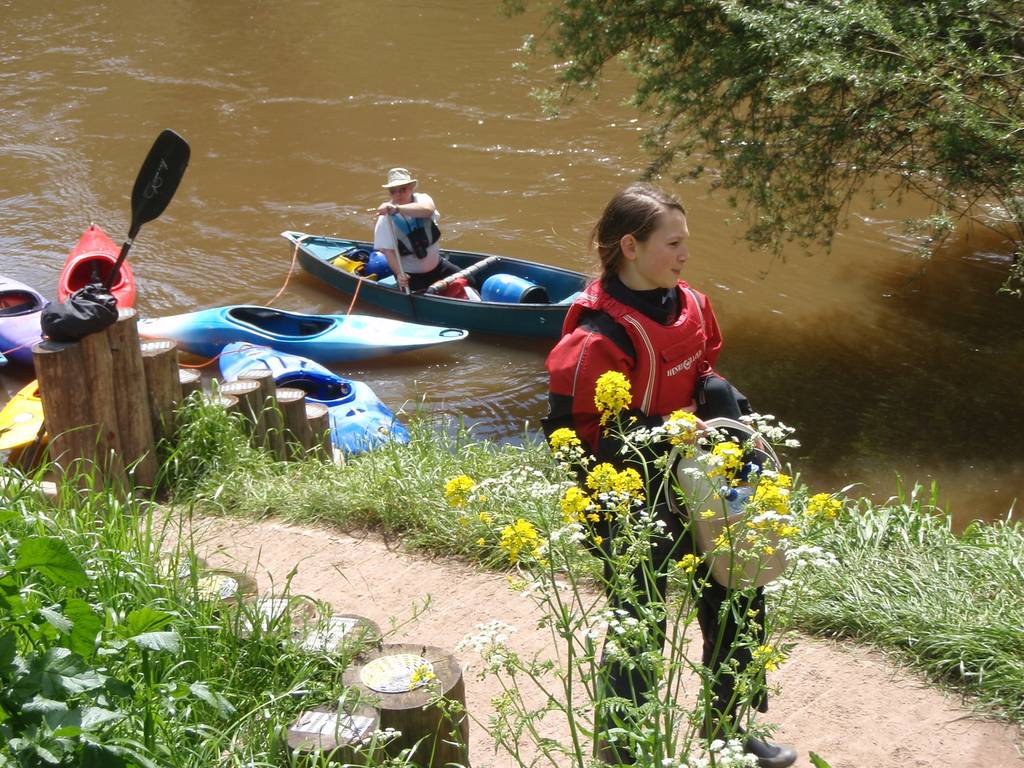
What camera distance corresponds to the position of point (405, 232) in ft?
31.5

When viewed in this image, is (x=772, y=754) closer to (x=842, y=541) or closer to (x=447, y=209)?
(x=842, y=541)

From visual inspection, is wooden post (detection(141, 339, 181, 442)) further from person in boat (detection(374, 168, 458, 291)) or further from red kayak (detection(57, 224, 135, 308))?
person in boat (detection(374, 168, 458, 291))

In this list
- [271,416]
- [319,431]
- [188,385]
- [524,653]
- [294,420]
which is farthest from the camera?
[319,431]

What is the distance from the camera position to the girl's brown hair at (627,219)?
2861 mm

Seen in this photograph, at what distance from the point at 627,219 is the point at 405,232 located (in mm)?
6883

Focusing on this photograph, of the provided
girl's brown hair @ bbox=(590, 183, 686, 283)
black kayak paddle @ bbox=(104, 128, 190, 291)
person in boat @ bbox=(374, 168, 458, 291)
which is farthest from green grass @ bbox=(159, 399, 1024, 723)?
person in boat @ bbox=(374, 168, 458, 291)

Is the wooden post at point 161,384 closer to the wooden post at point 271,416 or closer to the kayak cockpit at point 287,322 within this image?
the wooden post at point 271,416

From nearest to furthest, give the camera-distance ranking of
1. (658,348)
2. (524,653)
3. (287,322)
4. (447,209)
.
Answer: (658,348)
(524,653)
(287,322)
(447,209)

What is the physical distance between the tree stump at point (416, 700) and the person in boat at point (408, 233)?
7.01m

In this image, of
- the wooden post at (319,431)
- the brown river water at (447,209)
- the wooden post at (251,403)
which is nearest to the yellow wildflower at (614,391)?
the wooden post at (251,403)

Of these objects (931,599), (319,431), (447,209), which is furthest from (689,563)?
(447,209)

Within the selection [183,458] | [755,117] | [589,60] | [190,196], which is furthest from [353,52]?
[183,458]

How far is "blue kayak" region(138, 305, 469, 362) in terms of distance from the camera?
909 centimetres

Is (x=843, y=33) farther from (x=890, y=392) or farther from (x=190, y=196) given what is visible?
(x=190, y=196)
